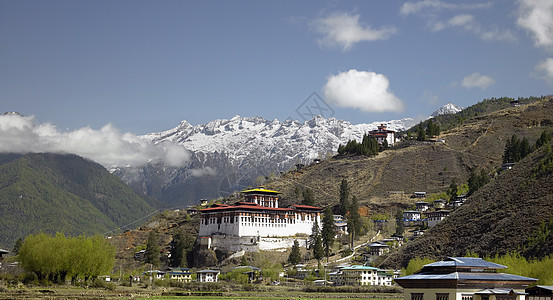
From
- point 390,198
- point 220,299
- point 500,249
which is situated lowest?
point 220,299

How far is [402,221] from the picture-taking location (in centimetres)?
16800

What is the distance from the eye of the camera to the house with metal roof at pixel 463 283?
4938 centimetres

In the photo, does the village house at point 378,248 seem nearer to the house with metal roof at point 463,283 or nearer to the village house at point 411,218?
the village house at point 411,218

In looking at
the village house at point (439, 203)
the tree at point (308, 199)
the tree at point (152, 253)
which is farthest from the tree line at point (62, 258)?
the village house at point (439, 203)

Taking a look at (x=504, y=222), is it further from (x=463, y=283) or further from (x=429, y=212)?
(x=463, y=283)

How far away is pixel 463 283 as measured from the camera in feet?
162

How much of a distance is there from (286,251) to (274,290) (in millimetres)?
41705

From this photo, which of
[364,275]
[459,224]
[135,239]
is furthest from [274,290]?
[135,239]

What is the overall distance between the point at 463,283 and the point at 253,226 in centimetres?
11630

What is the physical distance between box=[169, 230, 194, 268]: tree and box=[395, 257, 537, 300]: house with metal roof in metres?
110

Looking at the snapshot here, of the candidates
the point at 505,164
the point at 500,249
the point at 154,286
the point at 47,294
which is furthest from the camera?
the point at 505,164

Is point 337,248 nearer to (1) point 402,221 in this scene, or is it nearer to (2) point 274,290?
(1) point 402,221

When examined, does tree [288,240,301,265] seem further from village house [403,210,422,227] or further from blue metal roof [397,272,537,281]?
blue metal roof [397,272,537,281]

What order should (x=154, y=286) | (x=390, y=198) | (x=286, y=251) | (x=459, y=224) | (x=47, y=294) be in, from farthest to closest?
(x=390, y=198), (x=286, y=251), (x=459, y=224), (x=154, y=286), (x=47, y=294)
